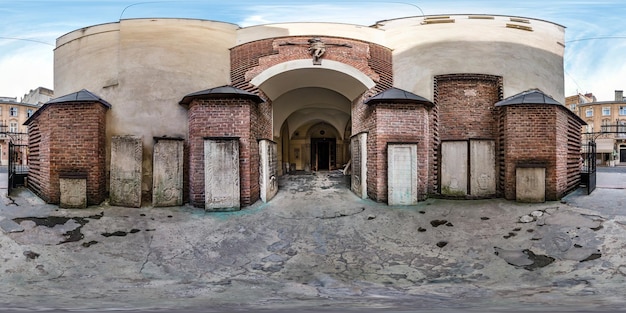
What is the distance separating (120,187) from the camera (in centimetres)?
875

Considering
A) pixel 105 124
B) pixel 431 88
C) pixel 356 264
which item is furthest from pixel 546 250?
pixel 105 124

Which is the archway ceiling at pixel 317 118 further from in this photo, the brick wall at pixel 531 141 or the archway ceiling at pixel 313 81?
the brick wall at pixel 531 141

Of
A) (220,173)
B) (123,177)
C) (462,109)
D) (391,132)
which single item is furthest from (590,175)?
(123,177)

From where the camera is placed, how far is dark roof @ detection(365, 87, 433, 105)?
916 cm

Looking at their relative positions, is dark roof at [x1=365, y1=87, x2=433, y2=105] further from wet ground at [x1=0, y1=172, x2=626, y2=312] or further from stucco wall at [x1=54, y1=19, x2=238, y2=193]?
stucco wall at [x1=54, y1=19, x2=238, y2=193]

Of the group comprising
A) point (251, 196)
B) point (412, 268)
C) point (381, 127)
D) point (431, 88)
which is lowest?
point (412, 268)

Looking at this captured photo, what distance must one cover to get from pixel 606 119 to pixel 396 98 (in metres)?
43.5

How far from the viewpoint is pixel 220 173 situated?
8570 millimetres

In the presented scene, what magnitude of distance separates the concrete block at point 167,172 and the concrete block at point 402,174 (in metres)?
6.03

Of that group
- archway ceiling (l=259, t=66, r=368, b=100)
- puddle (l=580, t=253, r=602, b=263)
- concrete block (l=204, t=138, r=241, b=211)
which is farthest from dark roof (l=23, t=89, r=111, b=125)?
puddle (l=580, t=253, r=602, b=263)

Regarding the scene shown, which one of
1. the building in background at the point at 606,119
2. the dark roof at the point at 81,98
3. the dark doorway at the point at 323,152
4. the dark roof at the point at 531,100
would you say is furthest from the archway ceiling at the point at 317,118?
the building in background at the point at 606,119

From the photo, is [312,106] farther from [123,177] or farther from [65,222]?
[65,222]

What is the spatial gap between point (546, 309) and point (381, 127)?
619cm

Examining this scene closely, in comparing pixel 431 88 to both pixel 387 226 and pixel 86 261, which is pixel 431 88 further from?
pixel 86 261
